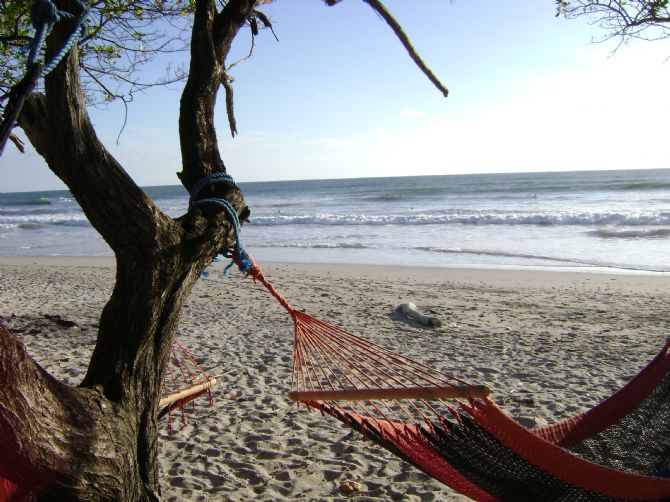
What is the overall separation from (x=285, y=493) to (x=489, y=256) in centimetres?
836

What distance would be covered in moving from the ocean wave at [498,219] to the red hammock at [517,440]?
13287 mm

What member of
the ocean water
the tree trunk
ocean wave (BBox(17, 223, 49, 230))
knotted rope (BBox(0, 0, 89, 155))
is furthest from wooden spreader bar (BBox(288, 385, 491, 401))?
ocean wave (BBox(17, 223, 49, 230))

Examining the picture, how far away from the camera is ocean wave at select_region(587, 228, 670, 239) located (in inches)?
478

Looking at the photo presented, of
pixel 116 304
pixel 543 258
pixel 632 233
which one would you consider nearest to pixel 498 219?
pixel 632 233

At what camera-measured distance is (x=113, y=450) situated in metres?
1.37

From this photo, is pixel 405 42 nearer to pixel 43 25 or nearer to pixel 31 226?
pixel 43 25

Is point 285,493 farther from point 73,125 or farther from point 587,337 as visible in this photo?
point 587,337

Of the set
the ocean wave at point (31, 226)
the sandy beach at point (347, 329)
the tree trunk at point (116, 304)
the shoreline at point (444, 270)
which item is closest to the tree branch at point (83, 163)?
the tree trunk at point (116, 304)

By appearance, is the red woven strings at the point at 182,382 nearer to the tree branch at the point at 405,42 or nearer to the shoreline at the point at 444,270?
the tree branch at the point at 405,42

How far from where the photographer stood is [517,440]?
5.52ft

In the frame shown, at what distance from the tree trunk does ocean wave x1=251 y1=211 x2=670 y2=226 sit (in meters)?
14.3

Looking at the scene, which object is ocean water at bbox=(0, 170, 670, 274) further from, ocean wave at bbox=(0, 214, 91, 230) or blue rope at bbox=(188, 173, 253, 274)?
blue rope at bbox=(188, 173, 253, 274)

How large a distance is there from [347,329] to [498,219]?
37.7ft

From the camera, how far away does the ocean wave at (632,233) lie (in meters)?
12.1
